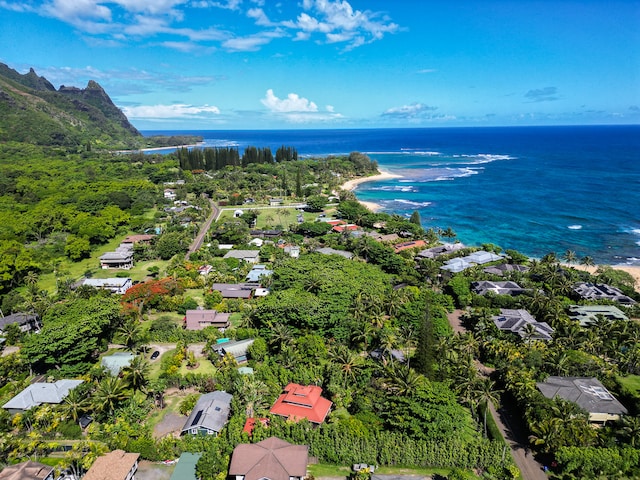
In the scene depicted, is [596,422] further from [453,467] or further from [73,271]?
[73,271]

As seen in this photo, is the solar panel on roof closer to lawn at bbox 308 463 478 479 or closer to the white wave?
lawn at bbox 308 463 478 479

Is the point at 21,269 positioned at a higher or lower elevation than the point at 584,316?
higher

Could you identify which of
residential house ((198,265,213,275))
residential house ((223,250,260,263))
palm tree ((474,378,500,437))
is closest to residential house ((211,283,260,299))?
residential house ((198,265,213,275))

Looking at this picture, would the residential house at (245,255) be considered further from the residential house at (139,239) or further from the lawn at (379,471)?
the lawn at (379,471)

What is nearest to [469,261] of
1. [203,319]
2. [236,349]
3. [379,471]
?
[236,349]

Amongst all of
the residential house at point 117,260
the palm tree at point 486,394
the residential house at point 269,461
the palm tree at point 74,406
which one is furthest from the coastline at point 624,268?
the residential house at point 117,260

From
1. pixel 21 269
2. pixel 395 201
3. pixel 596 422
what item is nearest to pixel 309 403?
pixel 596 422

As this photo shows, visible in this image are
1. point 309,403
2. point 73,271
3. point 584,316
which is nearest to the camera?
point 309,403

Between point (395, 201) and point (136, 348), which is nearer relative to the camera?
point (136, 348)
